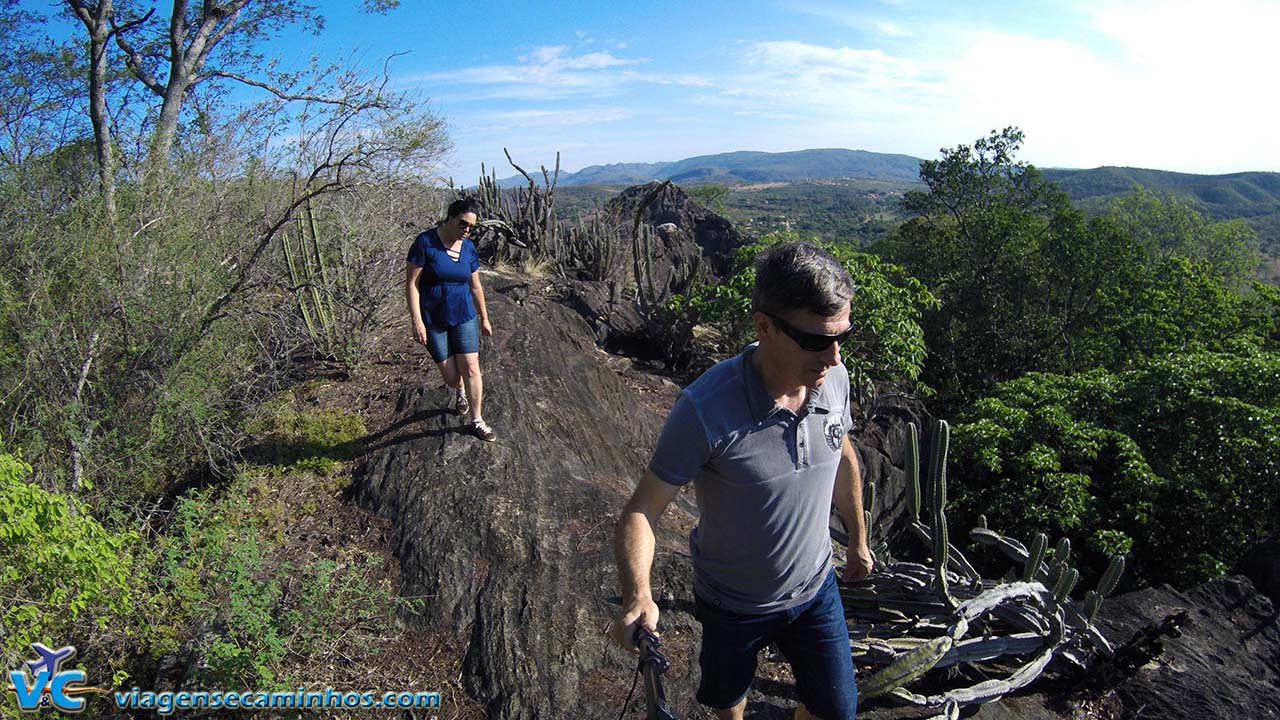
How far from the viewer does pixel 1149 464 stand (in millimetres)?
9562

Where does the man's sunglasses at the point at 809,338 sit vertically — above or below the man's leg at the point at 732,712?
above

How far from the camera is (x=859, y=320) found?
311 inches

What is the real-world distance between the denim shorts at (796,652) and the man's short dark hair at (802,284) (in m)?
0.87

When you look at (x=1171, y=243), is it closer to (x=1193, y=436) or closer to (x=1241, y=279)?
(x=1241, y=279)

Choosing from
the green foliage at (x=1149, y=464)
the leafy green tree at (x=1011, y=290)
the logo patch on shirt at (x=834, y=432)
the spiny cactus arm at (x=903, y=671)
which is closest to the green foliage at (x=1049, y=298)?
the leafy green tree at (x=1011, y=290)

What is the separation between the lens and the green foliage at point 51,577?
9.68ft

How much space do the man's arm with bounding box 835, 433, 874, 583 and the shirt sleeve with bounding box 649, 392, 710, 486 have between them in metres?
0.62

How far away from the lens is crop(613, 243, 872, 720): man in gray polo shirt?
6.11 ft

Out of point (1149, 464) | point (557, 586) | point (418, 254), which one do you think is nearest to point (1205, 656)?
point (557, 586)

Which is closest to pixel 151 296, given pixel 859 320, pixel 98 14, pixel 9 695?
pixel 9 695

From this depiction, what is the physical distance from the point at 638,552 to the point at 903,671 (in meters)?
1.45

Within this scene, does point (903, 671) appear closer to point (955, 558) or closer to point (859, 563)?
point (859, 563)

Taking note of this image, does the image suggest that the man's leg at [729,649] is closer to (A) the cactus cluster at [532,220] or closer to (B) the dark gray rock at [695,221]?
(A) the cactus cluster at [532,220]

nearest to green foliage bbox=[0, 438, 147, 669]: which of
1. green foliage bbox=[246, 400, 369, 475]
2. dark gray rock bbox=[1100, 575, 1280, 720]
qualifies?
green foliage bbox=[246, 400, 369, 475]
